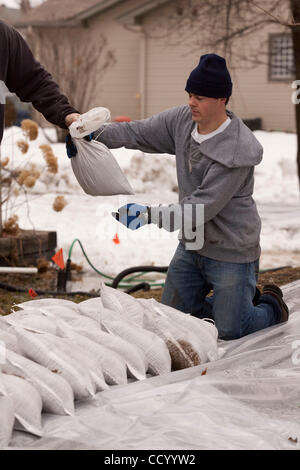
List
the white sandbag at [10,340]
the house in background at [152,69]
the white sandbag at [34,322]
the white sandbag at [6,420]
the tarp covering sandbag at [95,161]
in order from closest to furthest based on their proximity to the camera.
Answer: the white sandbag at [6,420] → the white sandbag at [10,340] → the white sandbag at [34,322] → the tarp covering sandbag at [95,161] → the house in background at [152,69]

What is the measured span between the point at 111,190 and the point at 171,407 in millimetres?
1572

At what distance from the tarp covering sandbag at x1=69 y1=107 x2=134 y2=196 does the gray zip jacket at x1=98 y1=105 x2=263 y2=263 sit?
0.65ft

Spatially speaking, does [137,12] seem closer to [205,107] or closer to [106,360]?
[205,107]

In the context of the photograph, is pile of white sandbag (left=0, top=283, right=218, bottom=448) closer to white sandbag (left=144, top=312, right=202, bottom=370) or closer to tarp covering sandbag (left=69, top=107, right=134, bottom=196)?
white sandbag (left=144, top=312, right=202, bottom=370)

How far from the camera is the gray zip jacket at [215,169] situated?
11.5 ft

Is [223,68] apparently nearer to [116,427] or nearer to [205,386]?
[205,386]

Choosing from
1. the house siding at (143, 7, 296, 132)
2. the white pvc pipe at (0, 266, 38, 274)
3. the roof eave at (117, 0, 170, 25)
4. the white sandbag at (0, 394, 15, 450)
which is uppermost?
the roof eave at (117, 0, 170, 25)

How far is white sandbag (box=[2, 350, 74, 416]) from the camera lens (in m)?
2.48

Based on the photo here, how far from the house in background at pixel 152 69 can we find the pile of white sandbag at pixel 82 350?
13371mm

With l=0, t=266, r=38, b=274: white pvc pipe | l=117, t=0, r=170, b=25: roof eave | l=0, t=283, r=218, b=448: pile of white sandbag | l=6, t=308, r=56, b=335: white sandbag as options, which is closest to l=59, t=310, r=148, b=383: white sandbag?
l=0, t=283, r=218, b=448: pile of white sandbag

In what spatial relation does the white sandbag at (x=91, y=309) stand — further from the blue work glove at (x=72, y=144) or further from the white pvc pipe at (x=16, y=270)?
the white pvc pipe at (x=16, y=270)

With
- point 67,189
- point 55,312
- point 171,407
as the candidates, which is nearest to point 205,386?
point 171,407

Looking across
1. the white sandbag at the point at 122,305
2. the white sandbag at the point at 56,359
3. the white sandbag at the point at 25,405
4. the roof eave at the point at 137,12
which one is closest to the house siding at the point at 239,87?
the roof eave at the point at 137,12

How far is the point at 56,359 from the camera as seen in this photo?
2633mm
